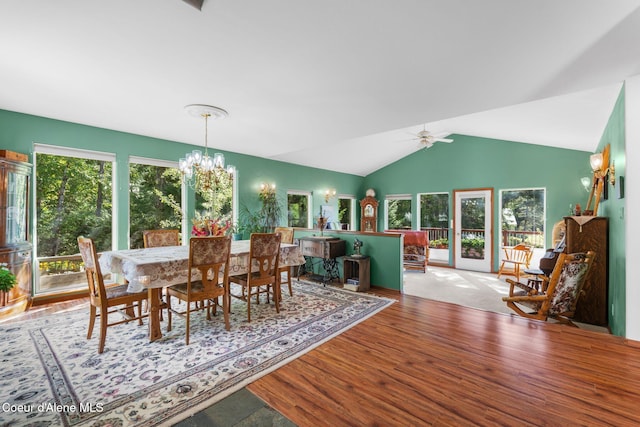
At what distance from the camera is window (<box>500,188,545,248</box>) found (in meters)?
6.30

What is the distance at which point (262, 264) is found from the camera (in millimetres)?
3430

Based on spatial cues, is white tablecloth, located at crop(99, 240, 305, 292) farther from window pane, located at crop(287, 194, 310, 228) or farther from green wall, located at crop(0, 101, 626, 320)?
window pane, located at crop(287, 194, 310, 228)

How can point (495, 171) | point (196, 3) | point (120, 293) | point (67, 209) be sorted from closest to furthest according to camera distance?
point (196, 3)
point (120, 293)
point (67, 209)
point (495, 171)

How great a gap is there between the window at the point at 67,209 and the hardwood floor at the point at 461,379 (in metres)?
3.92

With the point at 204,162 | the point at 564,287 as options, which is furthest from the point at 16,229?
the point at 564,287

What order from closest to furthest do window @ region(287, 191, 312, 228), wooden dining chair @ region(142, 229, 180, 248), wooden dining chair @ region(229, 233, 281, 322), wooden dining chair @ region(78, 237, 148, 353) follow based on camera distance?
wooden dining chair @ region(78, 237, 148, 353), wooden dining chair @ region(229, 233, 281, 322), wooden dining chair @ region(142, 229, 180, 248), window @ region(287, 191, 312, 228)

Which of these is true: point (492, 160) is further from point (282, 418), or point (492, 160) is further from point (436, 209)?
point (282, 418)

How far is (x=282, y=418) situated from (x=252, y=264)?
1933mm

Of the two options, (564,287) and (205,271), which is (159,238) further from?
(564,287)

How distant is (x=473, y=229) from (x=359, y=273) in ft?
13.5

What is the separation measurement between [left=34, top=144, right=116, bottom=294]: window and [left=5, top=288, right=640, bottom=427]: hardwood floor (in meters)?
3.92

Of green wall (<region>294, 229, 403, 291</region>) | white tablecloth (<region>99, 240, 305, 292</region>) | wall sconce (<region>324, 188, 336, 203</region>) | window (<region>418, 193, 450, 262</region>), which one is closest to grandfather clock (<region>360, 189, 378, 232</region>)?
wall sconce (<region>324, 188, 336, 203</region>)

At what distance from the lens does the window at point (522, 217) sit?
6297 mm

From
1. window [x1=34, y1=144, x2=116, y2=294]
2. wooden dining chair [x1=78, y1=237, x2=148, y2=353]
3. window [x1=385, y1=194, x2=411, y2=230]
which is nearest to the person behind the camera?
wooden dining chair [x1=78, y1=237, x2=148, y2=353]
